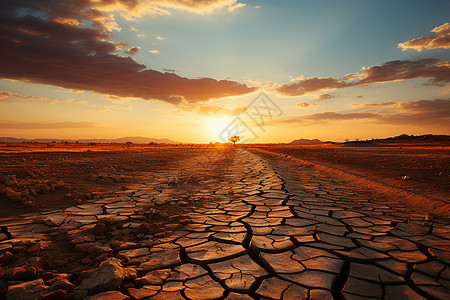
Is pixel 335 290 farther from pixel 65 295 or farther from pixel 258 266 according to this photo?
pixel 65 295

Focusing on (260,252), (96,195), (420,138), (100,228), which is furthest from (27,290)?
(420,138)

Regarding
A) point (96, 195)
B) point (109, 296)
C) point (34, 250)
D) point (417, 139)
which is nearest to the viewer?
point (109, 296)

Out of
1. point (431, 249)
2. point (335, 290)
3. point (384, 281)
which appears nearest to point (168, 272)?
Answer: point (335, 290)

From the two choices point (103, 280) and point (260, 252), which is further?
point (260, 252)

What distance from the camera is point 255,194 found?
4.49 metres

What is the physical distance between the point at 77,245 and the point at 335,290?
230 centimetres

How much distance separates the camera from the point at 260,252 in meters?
2.15

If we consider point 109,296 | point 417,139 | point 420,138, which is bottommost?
point 109,296

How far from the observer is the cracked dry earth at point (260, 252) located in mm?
1600

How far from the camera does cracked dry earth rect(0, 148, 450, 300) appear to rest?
5.25 feet

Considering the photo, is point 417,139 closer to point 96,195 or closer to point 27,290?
point 96,195

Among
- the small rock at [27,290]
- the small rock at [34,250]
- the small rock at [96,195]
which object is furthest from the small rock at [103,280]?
the small rock at [96,195]

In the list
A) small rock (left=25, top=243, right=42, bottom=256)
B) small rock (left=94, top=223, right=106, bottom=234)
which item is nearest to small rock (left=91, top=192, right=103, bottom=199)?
small rock (left=94, top=223, right=106, bottom=234)

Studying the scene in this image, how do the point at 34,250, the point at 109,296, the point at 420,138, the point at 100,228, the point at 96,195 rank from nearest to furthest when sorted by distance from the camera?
the point at 109,296 < the point at 34,250 < the point at 100,228 < the point at 96,195 < the point at 420,138
